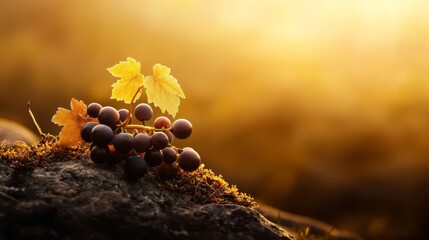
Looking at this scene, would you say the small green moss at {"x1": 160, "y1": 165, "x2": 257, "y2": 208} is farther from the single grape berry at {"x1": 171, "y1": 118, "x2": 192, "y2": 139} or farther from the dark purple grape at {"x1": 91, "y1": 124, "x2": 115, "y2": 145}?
the dark purple grape at {"x1": 91, "y1": 124, "x2": 115, "y2": 145}

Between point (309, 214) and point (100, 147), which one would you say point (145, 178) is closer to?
point (100, 147)

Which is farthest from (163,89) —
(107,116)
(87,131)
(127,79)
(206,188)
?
(206,188)

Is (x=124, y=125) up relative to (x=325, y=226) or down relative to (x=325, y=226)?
down

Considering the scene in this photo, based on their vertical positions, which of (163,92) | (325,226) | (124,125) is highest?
(325,226)

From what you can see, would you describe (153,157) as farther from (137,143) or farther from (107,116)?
(107,116)

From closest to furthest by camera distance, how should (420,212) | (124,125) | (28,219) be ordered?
(28,219), (124,125), (420,212)

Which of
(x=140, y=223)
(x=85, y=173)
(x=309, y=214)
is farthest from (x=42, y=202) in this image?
(x=309, y=214)

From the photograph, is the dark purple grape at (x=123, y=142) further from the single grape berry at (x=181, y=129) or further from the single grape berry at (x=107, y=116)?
the single grape berry at (x=181, y=129)
